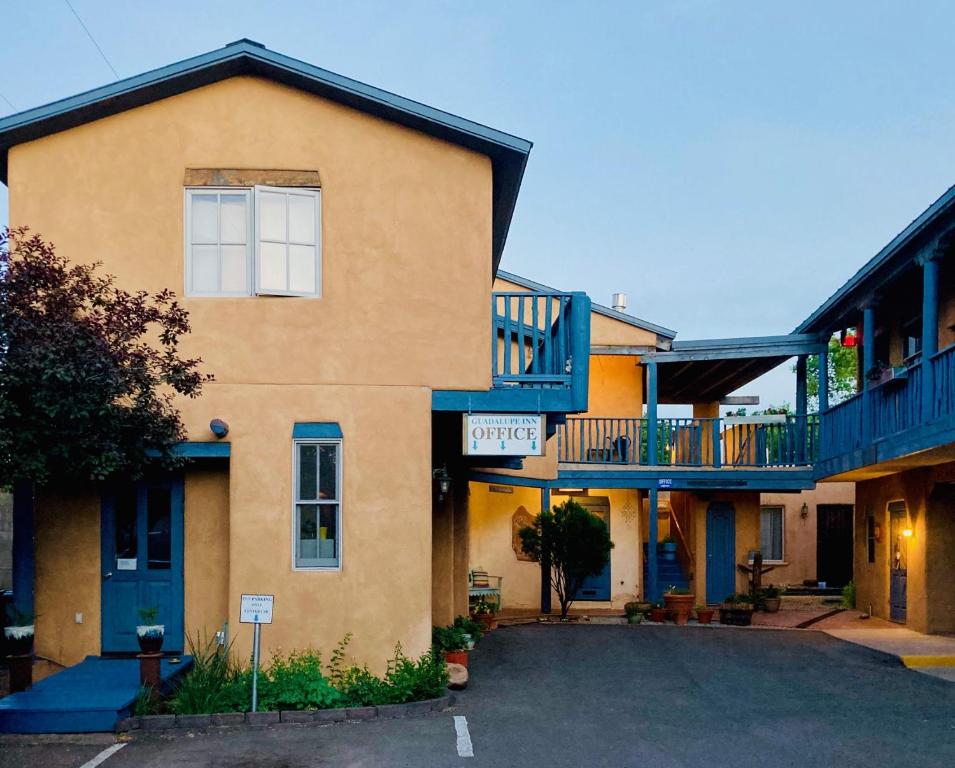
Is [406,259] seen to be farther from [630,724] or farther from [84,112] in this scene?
[630,724]

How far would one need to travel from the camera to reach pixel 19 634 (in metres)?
10.1

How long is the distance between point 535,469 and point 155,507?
8.74 meters

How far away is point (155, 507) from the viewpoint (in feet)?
36.8

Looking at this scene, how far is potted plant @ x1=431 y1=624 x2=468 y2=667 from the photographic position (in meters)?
12.2

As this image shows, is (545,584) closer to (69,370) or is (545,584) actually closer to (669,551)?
(669,551)

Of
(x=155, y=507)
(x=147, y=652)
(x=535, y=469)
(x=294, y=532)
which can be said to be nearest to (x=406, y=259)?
(x=294, y=532)

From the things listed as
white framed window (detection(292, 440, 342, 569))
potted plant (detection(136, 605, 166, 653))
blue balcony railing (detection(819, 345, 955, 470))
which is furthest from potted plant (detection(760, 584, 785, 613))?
potted plant (detection(136, 605, 166, 653))

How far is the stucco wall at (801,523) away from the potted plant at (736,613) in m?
8.59

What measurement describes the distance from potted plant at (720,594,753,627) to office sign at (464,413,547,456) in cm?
934

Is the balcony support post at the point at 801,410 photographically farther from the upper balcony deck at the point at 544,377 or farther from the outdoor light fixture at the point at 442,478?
the upper balcony deck at the point at 544,377

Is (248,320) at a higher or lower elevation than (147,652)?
higher

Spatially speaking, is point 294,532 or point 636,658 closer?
point 294,532

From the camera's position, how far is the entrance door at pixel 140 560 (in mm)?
11047

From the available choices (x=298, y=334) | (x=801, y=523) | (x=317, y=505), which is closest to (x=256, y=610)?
(x=317, y=505)
